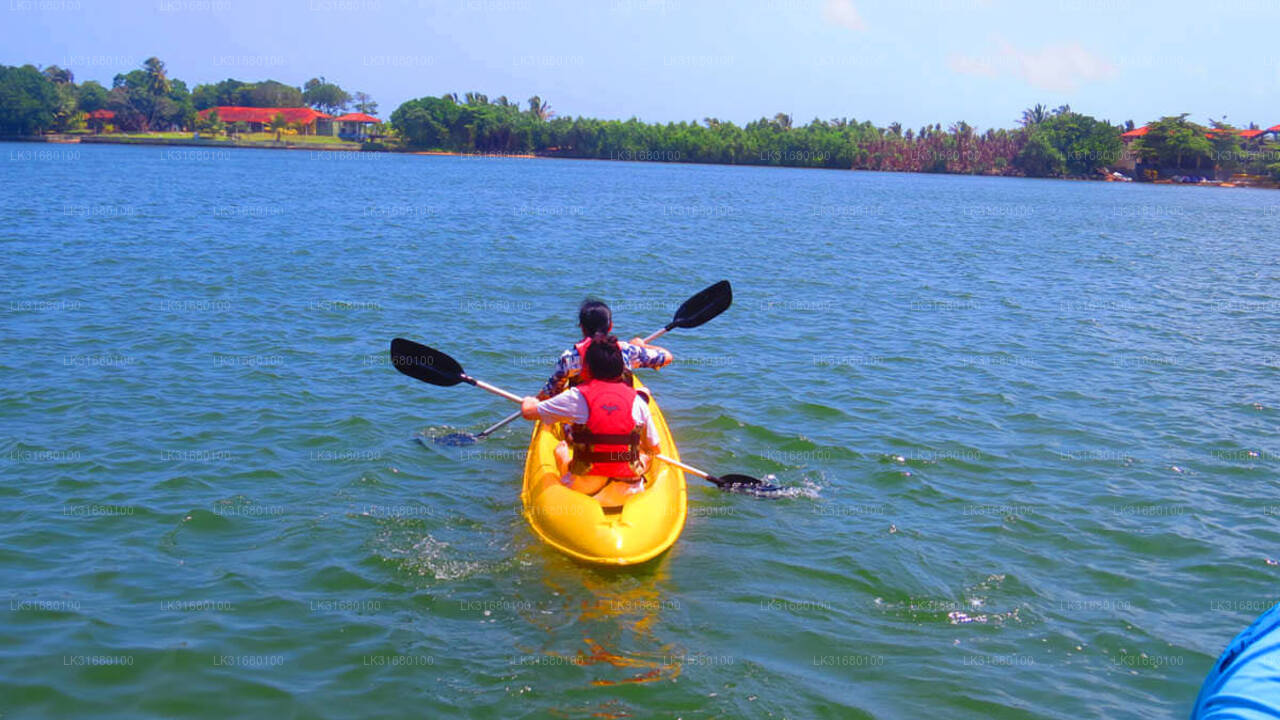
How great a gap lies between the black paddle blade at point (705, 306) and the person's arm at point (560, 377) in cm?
229

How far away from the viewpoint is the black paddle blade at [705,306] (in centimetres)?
919

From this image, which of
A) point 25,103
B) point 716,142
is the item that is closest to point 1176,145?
point 716,142

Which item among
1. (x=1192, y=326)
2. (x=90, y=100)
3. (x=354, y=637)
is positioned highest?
(x=90, y=100)

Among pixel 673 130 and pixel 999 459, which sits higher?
pixel 673 130

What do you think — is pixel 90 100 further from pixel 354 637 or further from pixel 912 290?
pixel 354 637

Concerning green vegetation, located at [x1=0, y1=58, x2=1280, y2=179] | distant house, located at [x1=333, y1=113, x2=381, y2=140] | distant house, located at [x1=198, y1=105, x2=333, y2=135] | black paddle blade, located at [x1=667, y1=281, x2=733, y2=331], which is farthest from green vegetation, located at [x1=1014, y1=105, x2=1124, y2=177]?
black paddle blade, located at [x1=667, y1=281, x2=733, y2=331]

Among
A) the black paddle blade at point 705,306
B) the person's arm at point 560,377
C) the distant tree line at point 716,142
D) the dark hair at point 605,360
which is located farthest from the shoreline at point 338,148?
the dark hair at point 605,360

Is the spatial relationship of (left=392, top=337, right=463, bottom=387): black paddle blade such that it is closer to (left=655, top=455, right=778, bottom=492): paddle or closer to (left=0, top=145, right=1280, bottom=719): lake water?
(left=0, top=145, right=1280, bottom=719): lake water

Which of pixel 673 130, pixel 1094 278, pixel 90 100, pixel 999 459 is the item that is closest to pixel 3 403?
pixel 999 459

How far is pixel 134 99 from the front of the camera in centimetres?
10825

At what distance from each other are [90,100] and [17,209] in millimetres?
104211

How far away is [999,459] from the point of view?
27.6 ft

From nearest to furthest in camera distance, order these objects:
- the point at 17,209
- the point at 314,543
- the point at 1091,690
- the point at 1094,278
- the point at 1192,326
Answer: the point at 1091,690 < the point at 314,543 < the point at 1192,326 < the point at 1094,278 < the point at 17,209

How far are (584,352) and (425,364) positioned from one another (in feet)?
5.90
